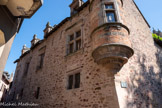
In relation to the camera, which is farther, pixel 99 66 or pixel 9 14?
pixel 99 66

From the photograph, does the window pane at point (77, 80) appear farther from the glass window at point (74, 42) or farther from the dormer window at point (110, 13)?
the dormer window at point (110, 13)

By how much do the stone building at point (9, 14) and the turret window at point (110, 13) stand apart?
13.1 feet

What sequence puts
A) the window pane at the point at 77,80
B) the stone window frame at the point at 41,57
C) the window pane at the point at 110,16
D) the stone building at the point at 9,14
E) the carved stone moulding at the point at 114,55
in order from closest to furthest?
1. the stone building at the point at 9,14
2. the carved stone moulding at the point at 114,55
3. the window pane at the point at 110,16
4. the window pane at the point at 77,80
5. the stone window frame at the point at 41,57

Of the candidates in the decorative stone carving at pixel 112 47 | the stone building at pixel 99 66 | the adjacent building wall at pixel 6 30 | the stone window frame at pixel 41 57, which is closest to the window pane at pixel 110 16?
the stone building at pixel 99 66

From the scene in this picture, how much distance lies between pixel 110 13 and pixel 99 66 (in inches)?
115

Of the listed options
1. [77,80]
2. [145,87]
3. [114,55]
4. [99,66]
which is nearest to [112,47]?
[114,55]

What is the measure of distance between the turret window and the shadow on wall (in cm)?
294

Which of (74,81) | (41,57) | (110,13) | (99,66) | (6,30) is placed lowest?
(74,81)

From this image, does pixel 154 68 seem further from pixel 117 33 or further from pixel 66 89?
pixel 66 89

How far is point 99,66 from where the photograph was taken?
17.4 ft

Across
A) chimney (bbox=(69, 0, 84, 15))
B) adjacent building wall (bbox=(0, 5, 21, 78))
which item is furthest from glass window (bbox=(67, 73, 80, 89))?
chimney (bbox=(69, 0, 84, 15))

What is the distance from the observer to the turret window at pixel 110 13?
219 inches

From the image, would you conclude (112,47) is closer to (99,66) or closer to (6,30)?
(99,66)

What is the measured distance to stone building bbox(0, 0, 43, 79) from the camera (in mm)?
2422
